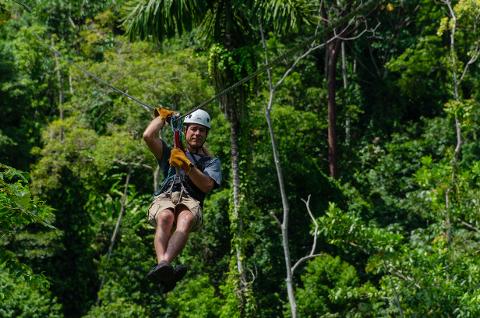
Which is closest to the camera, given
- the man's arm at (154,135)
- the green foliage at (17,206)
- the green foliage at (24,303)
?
the man's arm at (154,135)

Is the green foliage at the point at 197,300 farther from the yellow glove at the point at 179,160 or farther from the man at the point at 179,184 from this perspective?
the yellow glove at the point at 179,160

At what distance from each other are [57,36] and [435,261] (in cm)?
1387

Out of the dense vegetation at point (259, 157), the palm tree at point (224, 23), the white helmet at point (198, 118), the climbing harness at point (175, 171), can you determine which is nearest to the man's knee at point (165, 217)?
the climbing harness at point (175, 171)

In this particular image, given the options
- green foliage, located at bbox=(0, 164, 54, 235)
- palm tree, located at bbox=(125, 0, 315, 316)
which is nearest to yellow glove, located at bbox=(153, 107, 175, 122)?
green foliage, located at bbox=(0, 164, 54, 235)

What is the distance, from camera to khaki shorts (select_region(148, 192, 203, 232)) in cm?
666

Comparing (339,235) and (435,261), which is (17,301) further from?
(435,261)

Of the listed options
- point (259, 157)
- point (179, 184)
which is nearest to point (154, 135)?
point (179, 184)

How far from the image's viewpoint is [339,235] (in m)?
14.9

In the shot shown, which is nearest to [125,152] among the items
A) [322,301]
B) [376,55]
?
[322,301]

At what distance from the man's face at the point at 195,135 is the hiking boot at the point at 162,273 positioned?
943 millimetres

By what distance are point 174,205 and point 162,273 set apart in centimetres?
61

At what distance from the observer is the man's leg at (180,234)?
644cm

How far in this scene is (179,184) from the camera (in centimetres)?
673

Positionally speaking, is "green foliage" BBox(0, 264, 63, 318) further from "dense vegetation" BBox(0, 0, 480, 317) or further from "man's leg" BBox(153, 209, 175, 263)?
"man's leg" BBox(153, 209, 175, 263)
